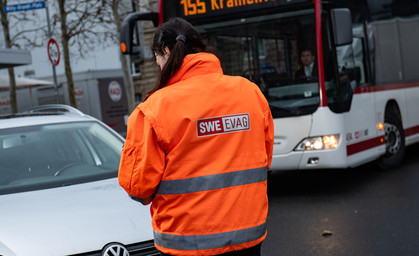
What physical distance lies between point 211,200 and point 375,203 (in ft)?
18.0

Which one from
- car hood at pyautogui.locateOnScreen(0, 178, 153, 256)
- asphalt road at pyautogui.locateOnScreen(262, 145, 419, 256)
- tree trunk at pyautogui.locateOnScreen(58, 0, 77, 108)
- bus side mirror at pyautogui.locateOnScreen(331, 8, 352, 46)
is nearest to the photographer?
car hood at pyautogui.locateOnScreen(0, 178, 153, 256)

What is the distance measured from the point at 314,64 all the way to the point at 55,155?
4219mm

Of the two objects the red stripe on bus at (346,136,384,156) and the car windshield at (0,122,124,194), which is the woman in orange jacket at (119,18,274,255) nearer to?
the car windshield at (0,122,124,194)

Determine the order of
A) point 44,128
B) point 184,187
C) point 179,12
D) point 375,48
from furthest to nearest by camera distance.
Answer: point 375,48 → point 179,12 → point 44,128 → point 184,187

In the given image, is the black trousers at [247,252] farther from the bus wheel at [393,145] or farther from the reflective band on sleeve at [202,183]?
the bus wheel at [393,145]

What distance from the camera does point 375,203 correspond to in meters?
7.77

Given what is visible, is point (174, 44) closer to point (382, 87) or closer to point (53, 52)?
point (382, 87)

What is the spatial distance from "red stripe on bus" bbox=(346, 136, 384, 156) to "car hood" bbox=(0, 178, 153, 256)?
4.78 meters

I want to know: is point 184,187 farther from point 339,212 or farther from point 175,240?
point 339,212

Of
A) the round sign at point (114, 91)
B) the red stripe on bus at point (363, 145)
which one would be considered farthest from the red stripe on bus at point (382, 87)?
the round sign at point (114, 91)

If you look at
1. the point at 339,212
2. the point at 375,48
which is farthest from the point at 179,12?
the point at 339,212

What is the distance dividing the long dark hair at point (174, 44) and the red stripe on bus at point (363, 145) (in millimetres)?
5965

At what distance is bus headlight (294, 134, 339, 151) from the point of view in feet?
27.3

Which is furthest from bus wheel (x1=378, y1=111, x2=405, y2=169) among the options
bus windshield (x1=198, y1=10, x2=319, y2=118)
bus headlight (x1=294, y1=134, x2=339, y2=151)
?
bus windshield (x1=198, y1=10, x2=319, y2=118)
